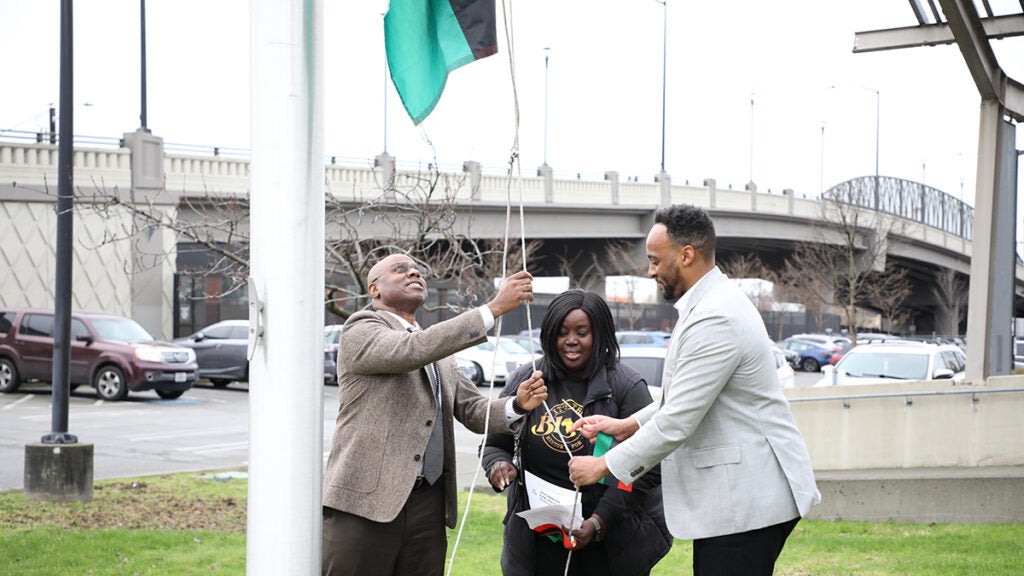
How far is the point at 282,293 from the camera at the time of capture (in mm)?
3496

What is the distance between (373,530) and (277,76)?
1823 millimetres

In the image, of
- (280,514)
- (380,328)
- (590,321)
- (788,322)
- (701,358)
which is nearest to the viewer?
(280,514)

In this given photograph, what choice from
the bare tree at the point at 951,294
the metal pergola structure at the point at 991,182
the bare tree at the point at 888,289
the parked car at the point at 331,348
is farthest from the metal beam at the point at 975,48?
the bare tree at the point at 951,294

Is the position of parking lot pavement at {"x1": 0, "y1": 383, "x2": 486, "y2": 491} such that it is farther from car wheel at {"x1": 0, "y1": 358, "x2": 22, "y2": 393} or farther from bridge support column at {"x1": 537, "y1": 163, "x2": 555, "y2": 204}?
bridge support column at {"x1": 537, "y1": 163, "x2": 555, "y2": 204}

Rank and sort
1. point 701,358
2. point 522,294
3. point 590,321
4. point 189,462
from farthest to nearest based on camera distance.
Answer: point 189,462 → point 590,321 → point 522,294 → point 701,358

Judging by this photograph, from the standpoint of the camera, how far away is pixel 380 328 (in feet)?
14.1

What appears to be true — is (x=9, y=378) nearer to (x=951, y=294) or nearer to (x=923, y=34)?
(x=923, y=34)

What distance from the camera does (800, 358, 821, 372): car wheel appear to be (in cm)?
4491

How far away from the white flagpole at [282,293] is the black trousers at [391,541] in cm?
73

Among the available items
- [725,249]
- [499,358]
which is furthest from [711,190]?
[499,358]

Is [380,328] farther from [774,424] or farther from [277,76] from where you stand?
[774,424]

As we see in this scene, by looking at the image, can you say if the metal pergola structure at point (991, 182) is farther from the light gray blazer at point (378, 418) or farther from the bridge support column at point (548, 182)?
the bridge support column at point (548, 182)

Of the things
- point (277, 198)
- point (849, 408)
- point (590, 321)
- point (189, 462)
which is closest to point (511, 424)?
point (590, 321)

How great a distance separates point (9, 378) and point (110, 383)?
283 cm
